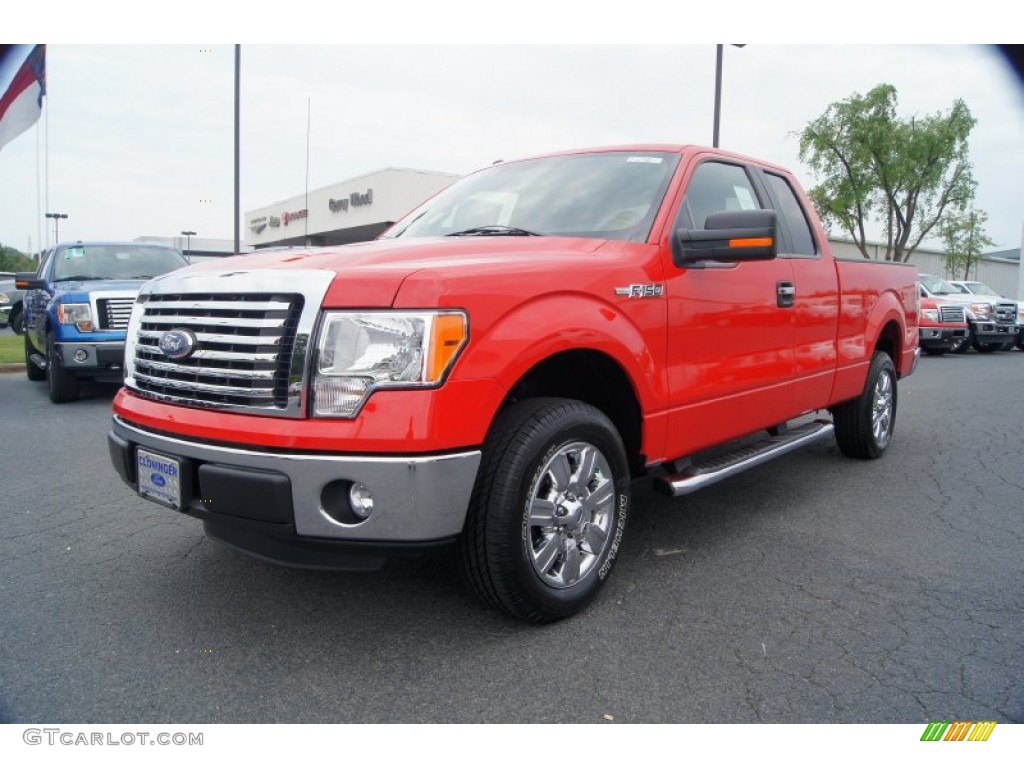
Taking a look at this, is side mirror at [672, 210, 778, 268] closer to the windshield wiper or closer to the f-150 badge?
the f-150 badge

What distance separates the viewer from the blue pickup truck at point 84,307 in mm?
8031

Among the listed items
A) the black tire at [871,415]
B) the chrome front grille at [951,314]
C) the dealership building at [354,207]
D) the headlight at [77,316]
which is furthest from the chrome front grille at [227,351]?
the dealership building at [354,207]

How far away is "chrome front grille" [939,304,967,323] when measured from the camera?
55.4 feet

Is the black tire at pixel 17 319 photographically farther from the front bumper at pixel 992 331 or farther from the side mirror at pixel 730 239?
the front bumper at pixel 992 331

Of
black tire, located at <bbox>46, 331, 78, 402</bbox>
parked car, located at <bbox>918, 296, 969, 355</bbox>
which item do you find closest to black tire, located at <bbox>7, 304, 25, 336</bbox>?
black tire, located at <bbox>46, 331, 78, 402</bbox>

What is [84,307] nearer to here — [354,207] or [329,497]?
[329,497]

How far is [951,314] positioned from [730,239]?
16.2m

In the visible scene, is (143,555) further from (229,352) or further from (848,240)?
(848,240)

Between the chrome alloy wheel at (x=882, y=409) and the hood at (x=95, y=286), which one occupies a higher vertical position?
the hood at (x=95, y=286)

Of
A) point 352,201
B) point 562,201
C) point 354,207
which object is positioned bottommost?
point 562,201

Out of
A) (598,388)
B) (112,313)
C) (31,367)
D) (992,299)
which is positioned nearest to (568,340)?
(598,388)

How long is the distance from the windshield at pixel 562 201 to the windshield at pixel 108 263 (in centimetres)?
606

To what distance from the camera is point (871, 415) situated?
5.50 meters

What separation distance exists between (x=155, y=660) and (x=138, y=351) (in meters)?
1.19
